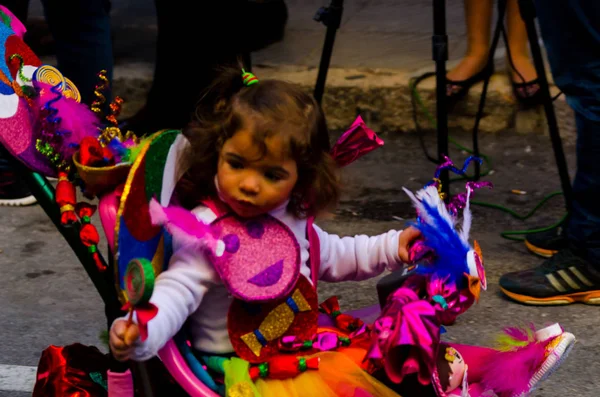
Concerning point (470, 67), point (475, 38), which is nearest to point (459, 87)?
point (470, 67)

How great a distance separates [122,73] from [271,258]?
9.72 feet

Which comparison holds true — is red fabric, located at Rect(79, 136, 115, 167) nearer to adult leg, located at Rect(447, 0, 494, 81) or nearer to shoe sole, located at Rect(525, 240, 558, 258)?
shoe sole, located at Rect(525, 240, 558, 258)

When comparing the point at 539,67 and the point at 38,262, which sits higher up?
the point at 539,67

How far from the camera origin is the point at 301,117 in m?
1.89

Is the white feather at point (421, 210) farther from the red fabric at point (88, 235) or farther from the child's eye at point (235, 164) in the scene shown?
the red fabric at point (88, 235)

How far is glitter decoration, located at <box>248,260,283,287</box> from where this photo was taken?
187 centimetres

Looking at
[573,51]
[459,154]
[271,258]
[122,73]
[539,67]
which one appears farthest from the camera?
[122,73]

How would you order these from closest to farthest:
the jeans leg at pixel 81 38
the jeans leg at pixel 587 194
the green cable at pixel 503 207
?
the jeans leg at pixel 587 194 < the green cable at pixel 503 207 < the jeans leg at pixel 81 38

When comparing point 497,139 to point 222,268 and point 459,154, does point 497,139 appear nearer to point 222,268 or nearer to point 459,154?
point 459,154

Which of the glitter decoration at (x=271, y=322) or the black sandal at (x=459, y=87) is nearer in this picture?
the glitter decoration at (x=271, y=322)

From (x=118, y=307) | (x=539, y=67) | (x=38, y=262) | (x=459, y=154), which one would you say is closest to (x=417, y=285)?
(x=118, y=307)

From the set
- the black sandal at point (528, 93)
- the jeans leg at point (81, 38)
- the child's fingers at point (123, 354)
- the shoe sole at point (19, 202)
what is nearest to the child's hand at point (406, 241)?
the child's fingers at point (123, 354)

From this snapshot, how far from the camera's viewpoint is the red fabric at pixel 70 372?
1979mm

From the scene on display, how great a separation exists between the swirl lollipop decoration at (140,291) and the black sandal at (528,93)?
9.97ft
